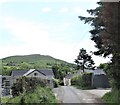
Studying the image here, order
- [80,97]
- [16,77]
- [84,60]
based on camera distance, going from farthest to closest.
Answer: [84,60], [80,97], [16,77]

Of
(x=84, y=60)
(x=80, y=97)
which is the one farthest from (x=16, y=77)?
(x=84, y=60)

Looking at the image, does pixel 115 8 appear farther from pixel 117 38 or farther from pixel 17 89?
pixel 17 89

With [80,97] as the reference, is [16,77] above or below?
above

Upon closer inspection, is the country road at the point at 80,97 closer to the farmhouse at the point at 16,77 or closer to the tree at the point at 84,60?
the farmhouse at the point at 16,77

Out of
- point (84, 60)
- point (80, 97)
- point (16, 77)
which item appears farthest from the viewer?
point (84, 60)

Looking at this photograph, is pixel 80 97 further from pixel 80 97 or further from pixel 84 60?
pixel 84 60

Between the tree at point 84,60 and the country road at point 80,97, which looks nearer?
the country road at point 80,97

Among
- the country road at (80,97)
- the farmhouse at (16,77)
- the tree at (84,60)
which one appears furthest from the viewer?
the tree at (84,60)

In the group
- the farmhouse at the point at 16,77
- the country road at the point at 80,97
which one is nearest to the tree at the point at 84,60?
the farmhouse at the point at 16,77

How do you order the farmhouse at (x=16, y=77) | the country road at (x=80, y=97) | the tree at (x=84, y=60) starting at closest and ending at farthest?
the farmhouse at (x=16, y=77)
the country road at (x=80, y=97)
the tree at (x=84, y=60)

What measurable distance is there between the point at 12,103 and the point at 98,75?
120 ft

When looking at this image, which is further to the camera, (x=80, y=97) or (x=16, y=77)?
(x=80, y=97)

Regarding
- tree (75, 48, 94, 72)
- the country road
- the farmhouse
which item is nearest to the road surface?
the country road

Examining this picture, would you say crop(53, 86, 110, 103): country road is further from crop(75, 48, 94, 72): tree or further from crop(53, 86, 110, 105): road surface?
crop(75, 48, 94, 72): tree
